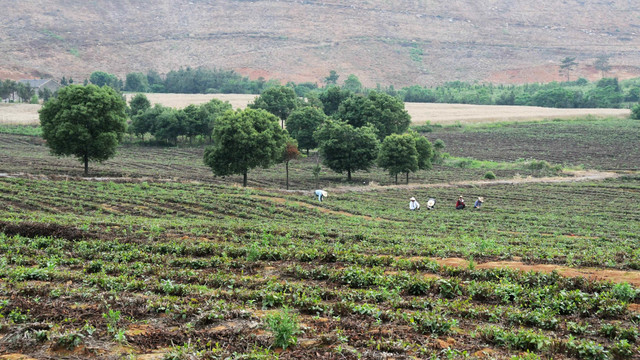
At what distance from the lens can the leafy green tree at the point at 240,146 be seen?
175 ft

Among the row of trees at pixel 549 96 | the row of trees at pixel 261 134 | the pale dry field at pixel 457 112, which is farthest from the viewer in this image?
the row of trees at pixel 549 96

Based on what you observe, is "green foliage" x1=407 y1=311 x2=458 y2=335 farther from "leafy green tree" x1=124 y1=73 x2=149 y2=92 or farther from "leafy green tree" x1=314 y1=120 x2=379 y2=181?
"leafy green tree" x1=124 y1=73 x2=149 y2=92

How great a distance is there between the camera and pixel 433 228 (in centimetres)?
3106

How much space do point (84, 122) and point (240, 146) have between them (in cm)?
1425

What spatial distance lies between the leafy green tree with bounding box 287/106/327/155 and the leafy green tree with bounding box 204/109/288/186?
102 ft

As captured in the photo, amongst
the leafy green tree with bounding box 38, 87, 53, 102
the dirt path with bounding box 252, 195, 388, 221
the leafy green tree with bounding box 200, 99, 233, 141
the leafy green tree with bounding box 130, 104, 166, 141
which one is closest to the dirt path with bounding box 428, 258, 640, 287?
the dirt path with bounding box 252, 195, 388, 221

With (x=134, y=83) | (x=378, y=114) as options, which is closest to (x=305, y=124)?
(x=378, y=114)

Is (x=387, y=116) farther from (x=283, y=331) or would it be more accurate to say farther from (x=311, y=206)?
Answer: (x=283, y=331)

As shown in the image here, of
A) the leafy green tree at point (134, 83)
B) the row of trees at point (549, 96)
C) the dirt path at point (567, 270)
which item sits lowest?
the dirt path at point (567, 270)

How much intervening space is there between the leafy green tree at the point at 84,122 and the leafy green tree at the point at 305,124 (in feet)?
126

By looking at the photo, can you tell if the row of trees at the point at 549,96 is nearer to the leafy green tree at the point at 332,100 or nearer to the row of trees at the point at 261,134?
the leafy green tree at the point at 332,100

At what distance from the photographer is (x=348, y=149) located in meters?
A: 64.6

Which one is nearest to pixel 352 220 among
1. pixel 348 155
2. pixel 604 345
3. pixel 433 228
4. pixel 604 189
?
pixel 433 228

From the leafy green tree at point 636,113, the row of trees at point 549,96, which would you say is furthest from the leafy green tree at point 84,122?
the row of trees at point 549,96
